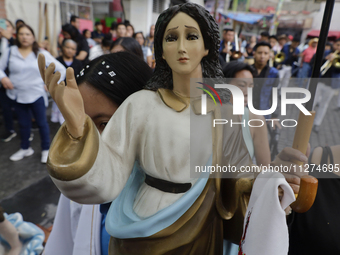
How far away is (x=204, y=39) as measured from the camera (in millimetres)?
809

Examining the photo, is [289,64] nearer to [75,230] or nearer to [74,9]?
[75,230]

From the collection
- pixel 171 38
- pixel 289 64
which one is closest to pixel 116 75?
pixel 171 38

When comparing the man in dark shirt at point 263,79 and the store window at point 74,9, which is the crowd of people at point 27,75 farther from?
the store window at point 74,9

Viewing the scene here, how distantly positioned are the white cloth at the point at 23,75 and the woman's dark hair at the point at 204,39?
230 cm

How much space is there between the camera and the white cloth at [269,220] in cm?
66

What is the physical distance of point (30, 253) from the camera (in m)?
1.82

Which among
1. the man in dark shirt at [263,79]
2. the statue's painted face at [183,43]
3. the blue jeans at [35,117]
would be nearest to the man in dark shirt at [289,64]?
the man in dark shirt at [263,79]

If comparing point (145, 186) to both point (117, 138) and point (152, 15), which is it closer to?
point (117, 138)

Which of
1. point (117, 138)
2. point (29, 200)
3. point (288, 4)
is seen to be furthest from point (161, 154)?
point (288, 4)

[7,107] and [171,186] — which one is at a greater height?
[171,186]

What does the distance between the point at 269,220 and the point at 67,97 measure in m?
0.62

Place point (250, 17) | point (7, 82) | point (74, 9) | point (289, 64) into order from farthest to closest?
point (250, 17)
point (74, 9)
point (289, 64)
point (7, 82)

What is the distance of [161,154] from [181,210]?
0.19 metres

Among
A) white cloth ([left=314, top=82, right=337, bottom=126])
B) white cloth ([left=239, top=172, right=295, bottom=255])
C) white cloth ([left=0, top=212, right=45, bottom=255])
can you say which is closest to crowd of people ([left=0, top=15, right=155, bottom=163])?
white cloth ([left=0, top=212, right=45, bottom=255])
